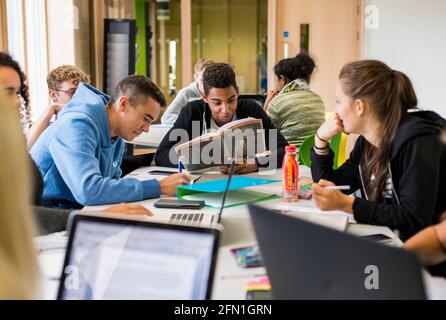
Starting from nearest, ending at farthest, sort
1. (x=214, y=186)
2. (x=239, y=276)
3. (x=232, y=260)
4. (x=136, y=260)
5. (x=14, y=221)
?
(x=14, y=221) < (x=136, y=260) < (x=239, y=276) < (x=232, y=260) < (x=214, y=186)

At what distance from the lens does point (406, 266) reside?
2.10ft

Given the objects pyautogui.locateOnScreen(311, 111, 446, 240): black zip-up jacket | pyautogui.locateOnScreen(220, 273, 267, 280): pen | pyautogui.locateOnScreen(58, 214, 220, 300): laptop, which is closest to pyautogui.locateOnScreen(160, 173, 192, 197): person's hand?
pyautogui.locateOnScreen(311, 111, 446, 240): black zip-up jacket

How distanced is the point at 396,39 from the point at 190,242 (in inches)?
212

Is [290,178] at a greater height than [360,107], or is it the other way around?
[360,107]

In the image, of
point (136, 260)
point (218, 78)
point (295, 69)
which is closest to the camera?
point (136, 260)

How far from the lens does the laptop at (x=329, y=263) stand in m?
0.66

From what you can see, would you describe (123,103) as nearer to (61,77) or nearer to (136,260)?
(61,77)

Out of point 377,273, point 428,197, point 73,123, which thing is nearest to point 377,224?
point 428,197

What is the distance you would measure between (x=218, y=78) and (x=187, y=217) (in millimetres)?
1363

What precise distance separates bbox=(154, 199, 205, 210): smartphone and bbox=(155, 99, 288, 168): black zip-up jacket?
91 centimetres

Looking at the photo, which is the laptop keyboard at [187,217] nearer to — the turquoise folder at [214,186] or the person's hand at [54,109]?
the turquoise folder at [214,186]

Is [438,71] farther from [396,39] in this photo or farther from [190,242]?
[190,242]

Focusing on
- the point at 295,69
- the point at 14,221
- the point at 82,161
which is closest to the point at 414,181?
the point at 82,161

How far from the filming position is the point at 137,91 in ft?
7.86
